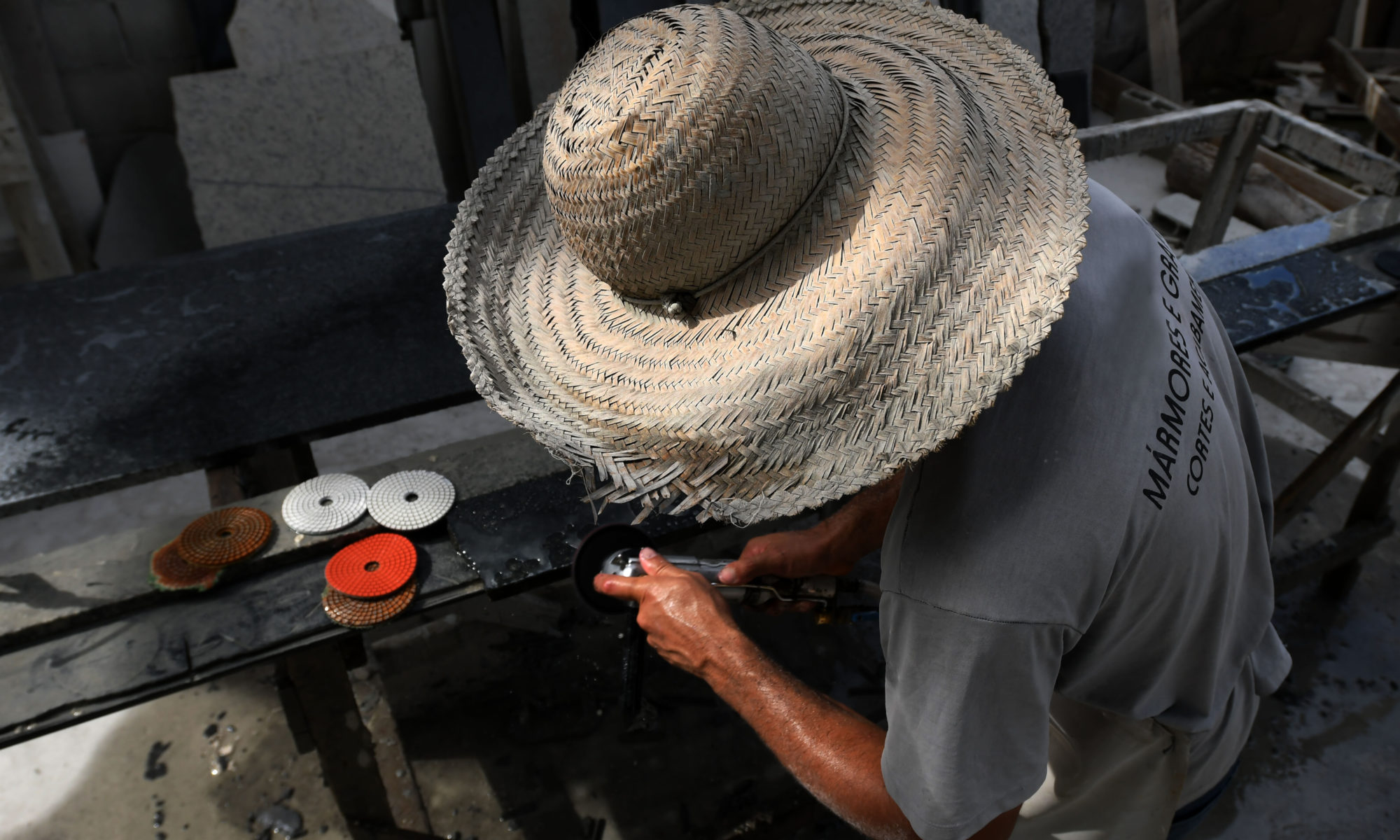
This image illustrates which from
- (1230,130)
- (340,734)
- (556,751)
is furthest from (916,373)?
(1230,130)

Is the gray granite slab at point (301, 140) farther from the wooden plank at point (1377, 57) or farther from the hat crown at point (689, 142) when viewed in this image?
the wooden plank at point (1377, 57)

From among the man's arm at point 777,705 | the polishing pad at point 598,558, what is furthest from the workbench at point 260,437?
the man's arm at point 777,705

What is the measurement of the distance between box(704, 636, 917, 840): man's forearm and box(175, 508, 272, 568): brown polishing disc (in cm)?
113

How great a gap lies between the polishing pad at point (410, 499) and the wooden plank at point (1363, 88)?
19.5 feet

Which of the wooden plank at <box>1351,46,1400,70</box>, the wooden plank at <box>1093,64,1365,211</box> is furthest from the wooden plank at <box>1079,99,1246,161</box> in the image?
the wooden plank at <box>1351,46,1400,70</box>

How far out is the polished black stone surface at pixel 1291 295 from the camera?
96.0 inches

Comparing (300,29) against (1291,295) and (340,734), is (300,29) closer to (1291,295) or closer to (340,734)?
(340,734)

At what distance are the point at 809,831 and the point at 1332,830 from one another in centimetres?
156

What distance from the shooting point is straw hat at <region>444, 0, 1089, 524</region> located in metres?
1.08

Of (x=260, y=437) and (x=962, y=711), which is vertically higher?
(x=962, y=711)

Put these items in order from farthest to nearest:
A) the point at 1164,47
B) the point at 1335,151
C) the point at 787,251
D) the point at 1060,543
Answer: the point at 1164,47 < the point at 1335,151 < the point at 787,251 < the point at 1060,543

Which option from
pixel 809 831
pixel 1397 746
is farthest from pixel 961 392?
pixel 1397 746

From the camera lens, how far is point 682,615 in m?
1.55

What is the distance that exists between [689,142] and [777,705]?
893 mm
